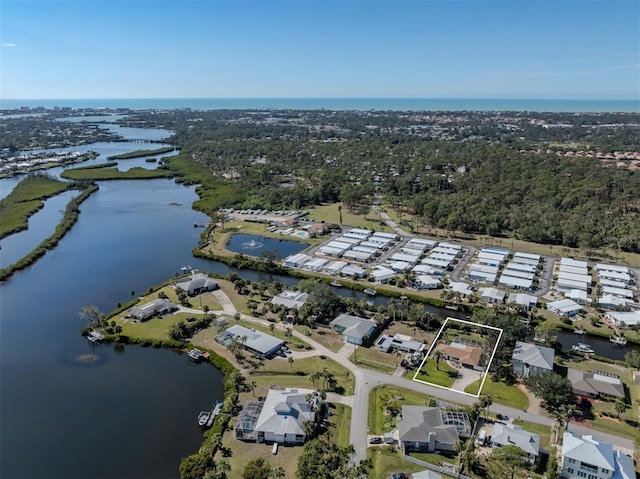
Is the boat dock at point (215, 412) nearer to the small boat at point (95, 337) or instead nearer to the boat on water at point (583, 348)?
the small boat at point (95, 337)

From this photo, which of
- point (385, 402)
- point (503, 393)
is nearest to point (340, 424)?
point (385, 402)

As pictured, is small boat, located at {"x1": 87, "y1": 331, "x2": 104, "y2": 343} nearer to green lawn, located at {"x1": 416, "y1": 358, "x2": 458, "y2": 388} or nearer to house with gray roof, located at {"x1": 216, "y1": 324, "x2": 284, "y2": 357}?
house with gray roof, located at {"x1": 216, "y1": 324, "x2": 284, "y2": 357}

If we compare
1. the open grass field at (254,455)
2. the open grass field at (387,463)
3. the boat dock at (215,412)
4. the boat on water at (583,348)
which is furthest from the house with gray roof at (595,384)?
the boat dock at (215,412)

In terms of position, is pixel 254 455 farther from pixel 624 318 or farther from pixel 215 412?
pixel 624 318

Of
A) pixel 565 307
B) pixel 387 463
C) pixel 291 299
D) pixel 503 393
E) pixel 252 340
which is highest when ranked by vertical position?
pixel 291 299

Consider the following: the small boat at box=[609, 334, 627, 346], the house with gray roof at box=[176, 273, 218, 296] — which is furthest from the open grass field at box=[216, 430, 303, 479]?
the small boat at box=[609, 334, 627, 346]
